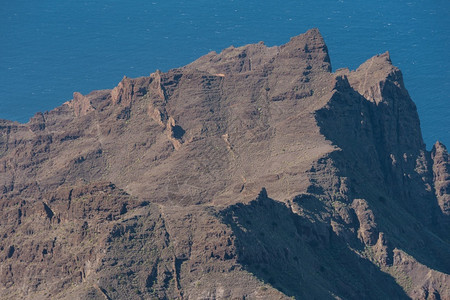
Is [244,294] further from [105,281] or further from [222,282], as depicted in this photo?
[105,281]

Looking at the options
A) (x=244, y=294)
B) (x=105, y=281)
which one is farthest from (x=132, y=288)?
(x=244, y=294)

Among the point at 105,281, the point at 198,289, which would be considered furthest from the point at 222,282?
the point at 105,281

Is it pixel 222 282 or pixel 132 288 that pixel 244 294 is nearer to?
pixel 222 282

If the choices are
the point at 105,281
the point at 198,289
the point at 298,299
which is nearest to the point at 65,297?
the point at 105,281

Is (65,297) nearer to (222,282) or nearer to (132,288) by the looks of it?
(132,288)

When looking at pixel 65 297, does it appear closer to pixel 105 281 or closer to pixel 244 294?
pixel 105 281
